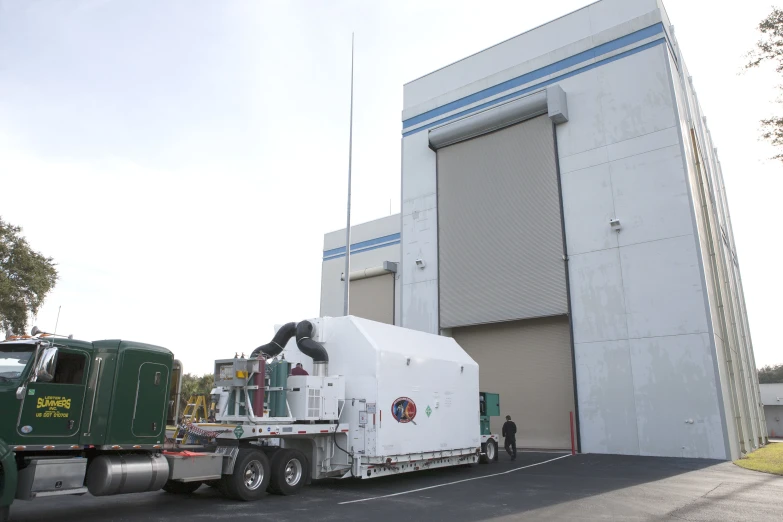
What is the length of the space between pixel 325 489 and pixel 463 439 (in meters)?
5.09

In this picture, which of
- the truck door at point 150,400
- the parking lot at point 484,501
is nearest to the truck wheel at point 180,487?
the parking lot at point 484,501

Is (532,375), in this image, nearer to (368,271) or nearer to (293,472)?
(293,472)

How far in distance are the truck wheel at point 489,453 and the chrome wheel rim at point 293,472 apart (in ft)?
26.3

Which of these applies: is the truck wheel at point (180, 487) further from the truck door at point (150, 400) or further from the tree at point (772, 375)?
the tree at point (772, 375)

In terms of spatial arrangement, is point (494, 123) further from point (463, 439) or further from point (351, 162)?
point (463, 439)

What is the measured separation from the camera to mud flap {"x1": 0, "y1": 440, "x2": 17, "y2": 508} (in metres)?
7.32

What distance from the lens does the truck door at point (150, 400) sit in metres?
9.36

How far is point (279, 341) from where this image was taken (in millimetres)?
13602

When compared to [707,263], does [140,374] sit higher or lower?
lower

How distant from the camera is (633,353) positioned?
2059cm

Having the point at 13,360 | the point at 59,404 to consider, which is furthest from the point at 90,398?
the point at 13,360

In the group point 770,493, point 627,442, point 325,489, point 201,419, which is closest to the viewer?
point 770,493

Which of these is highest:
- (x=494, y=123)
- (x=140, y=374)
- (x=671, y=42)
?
(x=671, y=42)

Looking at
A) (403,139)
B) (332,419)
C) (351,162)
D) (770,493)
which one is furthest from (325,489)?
(403,139)
